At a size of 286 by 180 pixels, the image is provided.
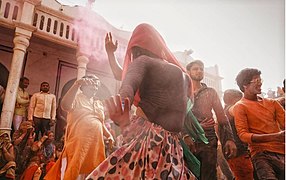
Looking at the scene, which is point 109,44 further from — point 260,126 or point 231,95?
point 231,95

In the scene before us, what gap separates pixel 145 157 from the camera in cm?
128

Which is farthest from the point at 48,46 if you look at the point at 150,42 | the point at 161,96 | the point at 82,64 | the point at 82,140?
the point at 161,96

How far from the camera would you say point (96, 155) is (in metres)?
3.55

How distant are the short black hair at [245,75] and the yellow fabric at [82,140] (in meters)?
1.88

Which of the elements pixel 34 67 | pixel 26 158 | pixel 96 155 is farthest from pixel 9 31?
pixel 96 155

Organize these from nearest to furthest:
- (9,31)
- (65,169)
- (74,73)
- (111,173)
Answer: (111,173)
(65,169)
(9,31)
(74,73)

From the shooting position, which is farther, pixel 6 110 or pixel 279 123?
pixel 6 110

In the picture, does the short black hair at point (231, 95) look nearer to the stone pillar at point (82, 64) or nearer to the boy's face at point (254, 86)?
the boy's face at point (254, 86)

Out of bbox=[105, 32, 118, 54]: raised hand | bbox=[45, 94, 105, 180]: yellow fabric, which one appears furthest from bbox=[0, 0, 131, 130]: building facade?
bbox=[105, 32, 118, 54]: raised hand

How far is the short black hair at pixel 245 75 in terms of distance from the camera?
2.86m

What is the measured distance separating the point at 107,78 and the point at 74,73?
1214 mm

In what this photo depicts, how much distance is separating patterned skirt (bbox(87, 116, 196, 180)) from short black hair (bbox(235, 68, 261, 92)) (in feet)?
5.72

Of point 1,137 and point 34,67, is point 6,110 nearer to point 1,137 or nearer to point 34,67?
point 1,137

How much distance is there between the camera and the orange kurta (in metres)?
2.47
